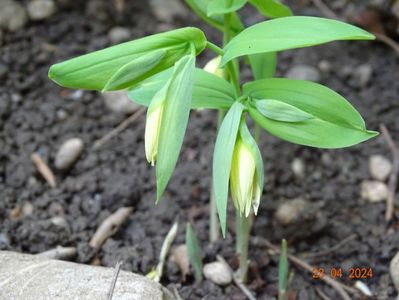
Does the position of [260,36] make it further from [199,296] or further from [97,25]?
[97,25]

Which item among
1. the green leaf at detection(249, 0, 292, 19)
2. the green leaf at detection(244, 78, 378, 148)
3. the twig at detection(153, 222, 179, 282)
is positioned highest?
the green leaf at detection(249, 0, 292, 19)

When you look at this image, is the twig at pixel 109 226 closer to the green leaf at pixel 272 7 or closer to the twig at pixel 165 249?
the twig at pixel 165 249

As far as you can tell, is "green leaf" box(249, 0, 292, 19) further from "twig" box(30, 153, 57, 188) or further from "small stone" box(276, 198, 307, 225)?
"twig" box(30, 153, 57, 188)

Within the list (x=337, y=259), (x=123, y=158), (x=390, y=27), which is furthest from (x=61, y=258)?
(x=390, y=27)

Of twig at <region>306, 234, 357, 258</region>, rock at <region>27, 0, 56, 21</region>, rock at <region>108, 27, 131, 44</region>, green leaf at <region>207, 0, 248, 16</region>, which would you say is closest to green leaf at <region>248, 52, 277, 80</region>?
green leaf at <region>207, 0, 248, 16</region>

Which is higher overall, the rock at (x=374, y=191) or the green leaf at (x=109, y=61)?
the green leaf at (x=109, y=61)

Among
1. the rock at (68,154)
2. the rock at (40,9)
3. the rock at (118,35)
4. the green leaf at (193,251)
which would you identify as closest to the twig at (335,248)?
the green leaf at (193,251)
